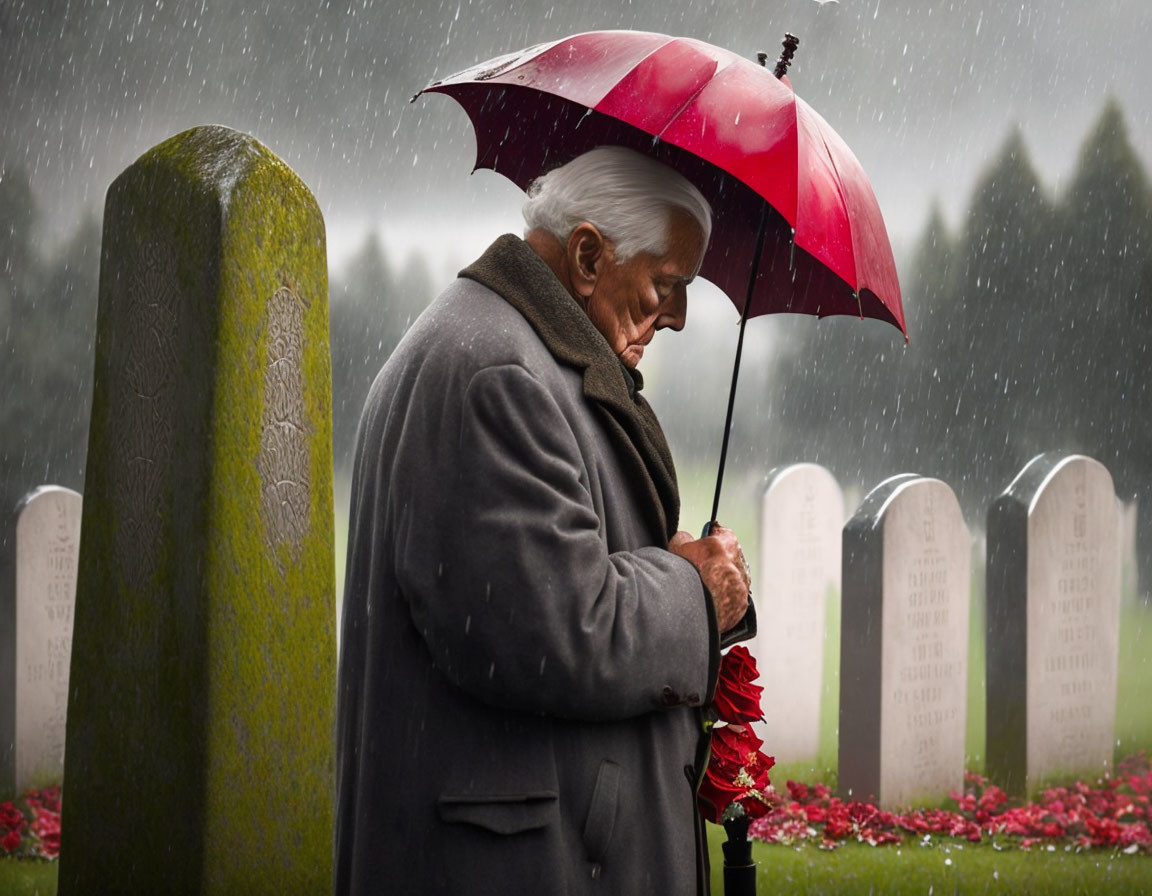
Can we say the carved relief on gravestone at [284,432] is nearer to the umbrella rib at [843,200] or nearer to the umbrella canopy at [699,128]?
the umbrella canopy at [699,128]

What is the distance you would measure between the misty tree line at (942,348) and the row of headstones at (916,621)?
11578 millimetres

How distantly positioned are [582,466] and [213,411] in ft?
6.22

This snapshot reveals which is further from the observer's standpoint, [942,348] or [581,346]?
[942,348]

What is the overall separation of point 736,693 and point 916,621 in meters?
4.96

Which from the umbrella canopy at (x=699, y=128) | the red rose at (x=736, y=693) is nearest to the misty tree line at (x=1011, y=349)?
the umbrella canopy at (x=699, y=128)

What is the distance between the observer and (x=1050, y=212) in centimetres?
2108

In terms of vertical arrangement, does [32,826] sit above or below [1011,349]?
below

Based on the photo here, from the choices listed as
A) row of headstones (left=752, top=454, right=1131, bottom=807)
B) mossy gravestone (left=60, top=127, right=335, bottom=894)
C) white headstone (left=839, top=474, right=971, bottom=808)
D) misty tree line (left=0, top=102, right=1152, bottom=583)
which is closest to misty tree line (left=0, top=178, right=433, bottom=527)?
misty tree line (left=0, top=102, right=1152, bottom=583)

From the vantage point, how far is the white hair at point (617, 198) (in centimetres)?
179

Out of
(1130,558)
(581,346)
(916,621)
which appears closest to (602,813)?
(581,346)

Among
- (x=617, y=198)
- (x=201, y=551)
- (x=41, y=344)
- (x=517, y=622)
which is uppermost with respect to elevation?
(x=41, y=344)

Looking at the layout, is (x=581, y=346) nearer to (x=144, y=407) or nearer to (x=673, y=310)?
(x=673, y=310)

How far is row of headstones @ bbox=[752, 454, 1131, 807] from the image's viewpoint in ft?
21.3

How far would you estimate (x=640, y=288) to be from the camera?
1844mm
